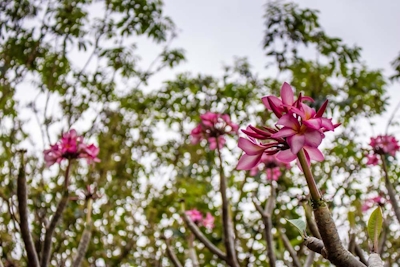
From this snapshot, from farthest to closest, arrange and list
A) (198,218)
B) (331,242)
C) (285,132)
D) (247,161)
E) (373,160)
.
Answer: (198,218) → (373,160) → (247,161) → (285,132) → (331,242)

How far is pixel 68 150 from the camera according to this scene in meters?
1.84

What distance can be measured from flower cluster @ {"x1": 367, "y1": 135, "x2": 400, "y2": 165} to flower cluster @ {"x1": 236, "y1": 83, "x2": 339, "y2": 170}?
5.35ft

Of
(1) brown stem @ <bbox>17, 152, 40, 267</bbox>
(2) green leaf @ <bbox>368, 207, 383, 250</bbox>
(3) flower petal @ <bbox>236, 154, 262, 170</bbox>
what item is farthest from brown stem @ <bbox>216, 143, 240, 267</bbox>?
(2) green leaf @ <bbox>368, 207, 383, 250</bbox>

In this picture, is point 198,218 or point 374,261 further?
point 198,218

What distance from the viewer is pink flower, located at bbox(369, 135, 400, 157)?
2.31 m

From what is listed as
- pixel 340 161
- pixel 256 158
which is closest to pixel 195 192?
pixel 340 161

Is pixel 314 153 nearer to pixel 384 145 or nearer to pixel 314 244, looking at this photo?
pixel 314 244

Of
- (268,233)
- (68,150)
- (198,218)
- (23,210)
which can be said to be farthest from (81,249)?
(198,218)

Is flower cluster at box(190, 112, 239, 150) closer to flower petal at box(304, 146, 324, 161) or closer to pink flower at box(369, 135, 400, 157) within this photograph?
pink flower at box(369, 135, 400, 157)

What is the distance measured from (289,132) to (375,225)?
8.7 inches

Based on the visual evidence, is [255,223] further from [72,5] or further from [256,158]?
[256,158]

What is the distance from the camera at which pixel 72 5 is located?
330 centimetres

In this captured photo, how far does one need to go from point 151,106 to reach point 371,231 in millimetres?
3393

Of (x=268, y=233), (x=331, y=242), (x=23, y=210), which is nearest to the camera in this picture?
(x=331, y=242)
